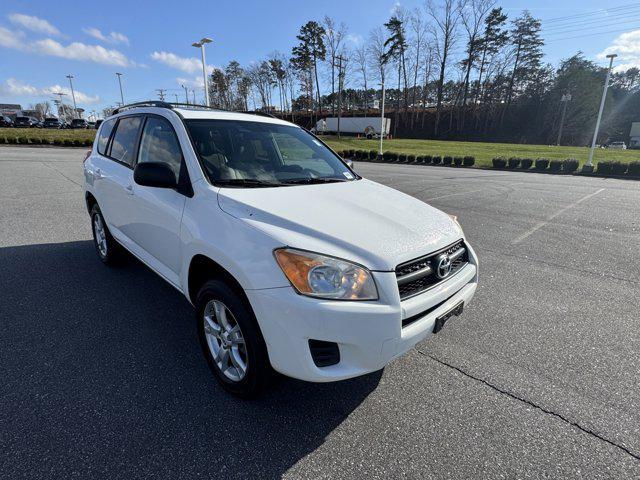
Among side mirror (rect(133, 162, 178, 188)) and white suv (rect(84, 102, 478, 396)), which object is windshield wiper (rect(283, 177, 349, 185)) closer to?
white suv (rect(84, 102, 478, 396))

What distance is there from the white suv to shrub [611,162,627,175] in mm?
21316

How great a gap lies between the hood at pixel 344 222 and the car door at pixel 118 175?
5.63 ft

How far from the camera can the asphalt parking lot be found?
2014 mm

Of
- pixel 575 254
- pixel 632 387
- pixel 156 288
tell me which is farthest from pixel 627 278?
pixel 156 288

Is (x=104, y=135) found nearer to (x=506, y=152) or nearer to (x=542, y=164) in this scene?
(x=542, y=164)

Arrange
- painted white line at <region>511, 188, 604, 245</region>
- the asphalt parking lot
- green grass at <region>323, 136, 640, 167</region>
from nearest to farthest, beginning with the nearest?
the asphalt parking lot < painted white line at <region>511, 188, 604, 245</region> < green grass at <region>323, 136, 640, 167</region>

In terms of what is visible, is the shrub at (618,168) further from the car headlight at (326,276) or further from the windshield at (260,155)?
the car headlight at (326,276)

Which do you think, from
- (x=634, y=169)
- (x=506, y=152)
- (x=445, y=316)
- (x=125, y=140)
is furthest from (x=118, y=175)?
(x=506, y=152)

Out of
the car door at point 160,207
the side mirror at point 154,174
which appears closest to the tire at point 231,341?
the car door at point 160,207

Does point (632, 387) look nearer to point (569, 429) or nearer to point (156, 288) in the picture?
point (569, 429)

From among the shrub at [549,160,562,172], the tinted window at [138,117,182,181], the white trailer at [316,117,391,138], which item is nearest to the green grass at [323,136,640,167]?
the shrub at [549,160,562,172]

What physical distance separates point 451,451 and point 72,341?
3.02 metres

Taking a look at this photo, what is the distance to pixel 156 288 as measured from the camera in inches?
160

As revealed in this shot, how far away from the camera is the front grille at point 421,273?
2128 millimetres
